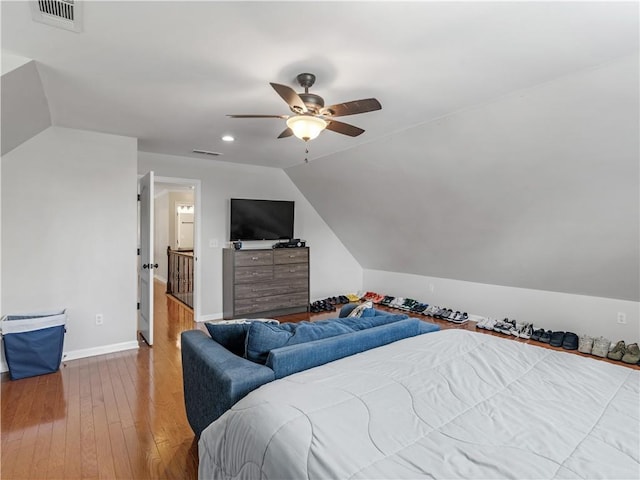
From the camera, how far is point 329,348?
1.87 meters

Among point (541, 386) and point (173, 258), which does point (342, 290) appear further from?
point (541, 386)

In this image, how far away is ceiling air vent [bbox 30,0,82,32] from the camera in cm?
170

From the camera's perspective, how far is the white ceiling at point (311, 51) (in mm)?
1733

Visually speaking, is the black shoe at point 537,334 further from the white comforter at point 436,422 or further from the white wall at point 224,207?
the white wall at point 224,207

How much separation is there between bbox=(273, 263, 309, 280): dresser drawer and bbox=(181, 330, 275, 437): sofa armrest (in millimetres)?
3151

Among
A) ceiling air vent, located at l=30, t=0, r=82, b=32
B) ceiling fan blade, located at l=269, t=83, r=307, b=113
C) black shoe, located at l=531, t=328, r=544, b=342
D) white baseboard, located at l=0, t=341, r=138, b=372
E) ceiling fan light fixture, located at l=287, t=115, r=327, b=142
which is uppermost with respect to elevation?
ceiling air vent, located at l=30, t=0, r=82, b=32

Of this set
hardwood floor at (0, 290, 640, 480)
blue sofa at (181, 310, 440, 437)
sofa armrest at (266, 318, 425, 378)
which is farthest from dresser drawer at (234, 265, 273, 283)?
sofa armrest at (266, 318, 425, 378)

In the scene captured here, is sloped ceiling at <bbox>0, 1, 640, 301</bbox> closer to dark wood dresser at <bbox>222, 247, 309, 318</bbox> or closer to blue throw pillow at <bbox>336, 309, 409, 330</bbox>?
dark wood dresser at <bbox>222, 247, 309, 318</bbox>

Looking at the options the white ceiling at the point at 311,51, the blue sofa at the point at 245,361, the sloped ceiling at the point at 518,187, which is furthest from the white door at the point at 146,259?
the sloped ceiling at the point at 518,187

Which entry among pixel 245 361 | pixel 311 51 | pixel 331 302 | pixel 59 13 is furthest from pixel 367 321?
pixel 331 302

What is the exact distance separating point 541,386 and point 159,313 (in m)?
5.72

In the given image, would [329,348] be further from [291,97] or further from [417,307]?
[417,307]

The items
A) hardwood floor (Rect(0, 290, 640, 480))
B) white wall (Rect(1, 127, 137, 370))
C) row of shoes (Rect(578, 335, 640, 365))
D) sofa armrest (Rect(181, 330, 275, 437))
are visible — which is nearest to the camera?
sofa armrest (Rect(181, 330, 275, 437))

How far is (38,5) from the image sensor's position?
1.70 meters
